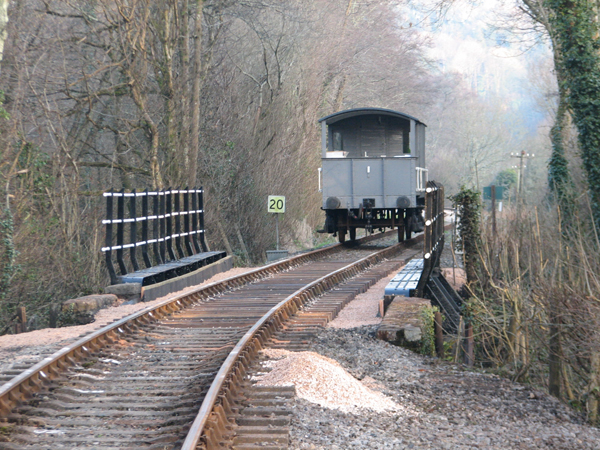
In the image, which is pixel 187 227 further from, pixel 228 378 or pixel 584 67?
pixel 584 67

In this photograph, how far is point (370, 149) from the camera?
20812 mm

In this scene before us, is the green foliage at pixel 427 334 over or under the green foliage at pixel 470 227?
under

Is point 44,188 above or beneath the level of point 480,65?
beneath

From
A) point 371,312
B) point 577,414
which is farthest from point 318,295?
point 577,414

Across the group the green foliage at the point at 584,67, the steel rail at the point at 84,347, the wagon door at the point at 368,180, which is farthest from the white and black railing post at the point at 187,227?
the green foliage at the point at 584,67

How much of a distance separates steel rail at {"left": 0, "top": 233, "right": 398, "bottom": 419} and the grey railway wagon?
24.2ft

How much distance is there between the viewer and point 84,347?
263 inches

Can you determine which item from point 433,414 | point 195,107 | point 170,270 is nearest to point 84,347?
point 433,414

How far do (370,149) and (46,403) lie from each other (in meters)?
16.5

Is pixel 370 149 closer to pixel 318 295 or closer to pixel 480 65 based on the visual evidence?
pixel 318 295

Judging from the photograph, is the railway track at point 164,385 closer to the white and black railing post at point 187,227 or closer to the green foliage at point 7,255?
the white and black railing post at point 187,227

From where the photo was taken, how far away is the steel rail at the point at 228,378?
4.45 meters

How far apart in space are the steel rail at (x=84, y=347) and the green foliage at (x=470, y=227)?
4.41 meters

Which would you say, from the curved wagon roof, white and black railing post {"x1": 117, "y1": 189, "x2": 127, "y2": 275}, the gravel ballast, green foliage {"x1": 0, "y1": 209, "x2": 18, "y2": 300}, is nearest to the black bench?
white and black railing post {"x1": 117, "y1": 189, "x2": 127, "y2": 275}
